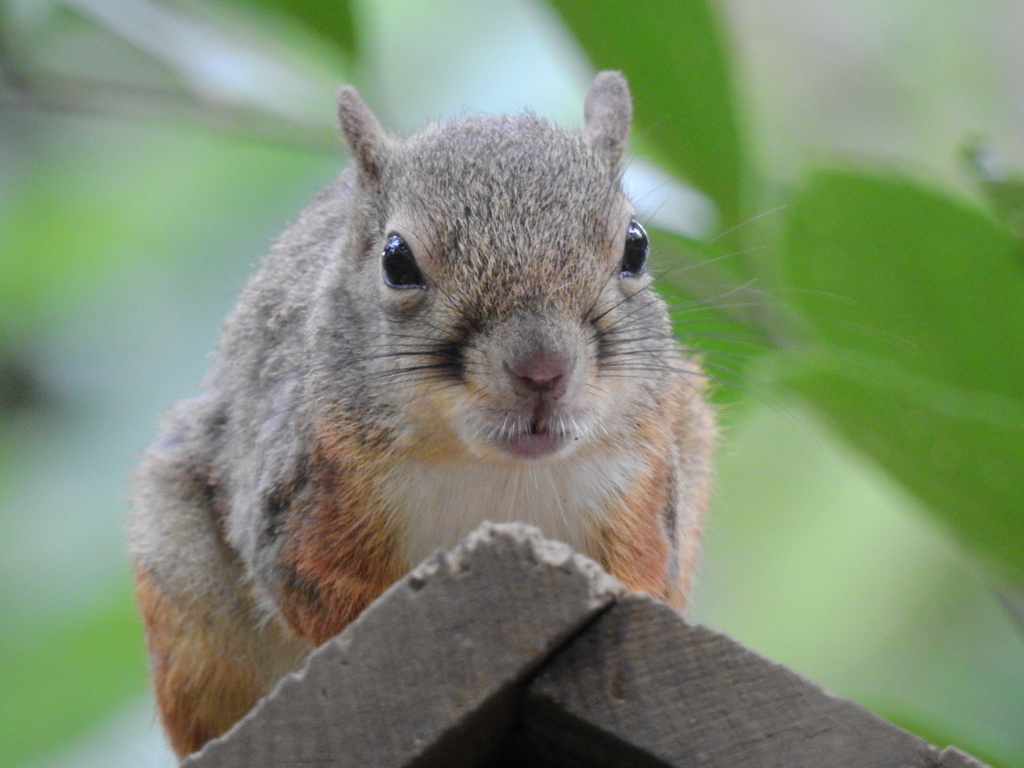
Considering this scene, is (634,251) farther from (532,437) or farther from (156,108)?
(156,108)

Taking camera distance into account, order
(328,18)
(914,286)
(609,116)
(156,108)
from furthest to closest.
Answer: (156,108) < (328,18) < (609,116) < (914,286)

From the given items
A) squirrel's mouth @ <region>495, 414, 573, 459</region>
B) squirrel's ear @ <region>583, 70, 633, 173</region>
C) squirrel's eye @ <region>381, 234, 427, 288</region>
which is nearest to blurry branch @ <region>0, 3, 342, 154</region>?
squirrel's ear @ <region>583, 70, 633, 173</region>

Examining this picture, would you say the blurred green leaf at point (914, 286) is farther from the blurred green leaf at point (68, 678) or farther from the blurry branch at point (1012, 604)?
the blurred green leaf at point (68, 678)

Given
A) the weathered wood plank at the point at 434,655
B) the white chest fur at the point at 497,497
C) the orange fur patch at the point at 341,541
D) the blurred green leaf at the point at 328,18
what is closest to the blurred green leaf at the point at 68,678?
the blurred green leaf at the point at 328,18

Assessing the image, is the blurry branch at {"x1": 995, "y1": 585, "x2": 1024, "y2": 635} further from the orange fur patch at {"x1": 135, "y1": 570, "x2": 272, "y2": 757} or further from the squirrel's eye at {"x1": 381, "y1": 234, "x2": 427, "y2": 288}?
the orange fur patch at {"x1": 135, "y1": 570, "x2": 272, "y2": 757}

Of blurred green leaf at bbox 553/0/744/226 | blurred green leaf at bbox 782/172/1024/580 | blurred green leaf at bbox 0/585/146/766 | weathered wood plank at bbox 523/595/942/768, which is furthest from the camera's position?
blurred green leaf at bbox 0/585/146/766

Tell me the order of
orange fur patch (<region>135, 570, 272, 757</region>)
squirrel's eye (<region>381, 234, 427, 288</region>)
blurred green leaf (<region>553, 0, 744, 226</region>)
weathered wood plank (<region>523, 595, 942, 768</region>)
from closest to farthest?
weathered wood plank (<region>523, 595, 942, 768</region>)
squirrel's eye (<region>381, 234, 427, 288</region>)
orange fur patch (<region>135, 570, 272, 757</region>)
blurred green leaf (<region>553, 0, 744, 226</region>)

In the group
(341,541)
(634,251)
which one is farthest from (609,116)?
(341,541)

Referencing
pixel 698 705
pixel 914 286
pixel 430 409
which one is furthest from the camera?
pixel 914 286
